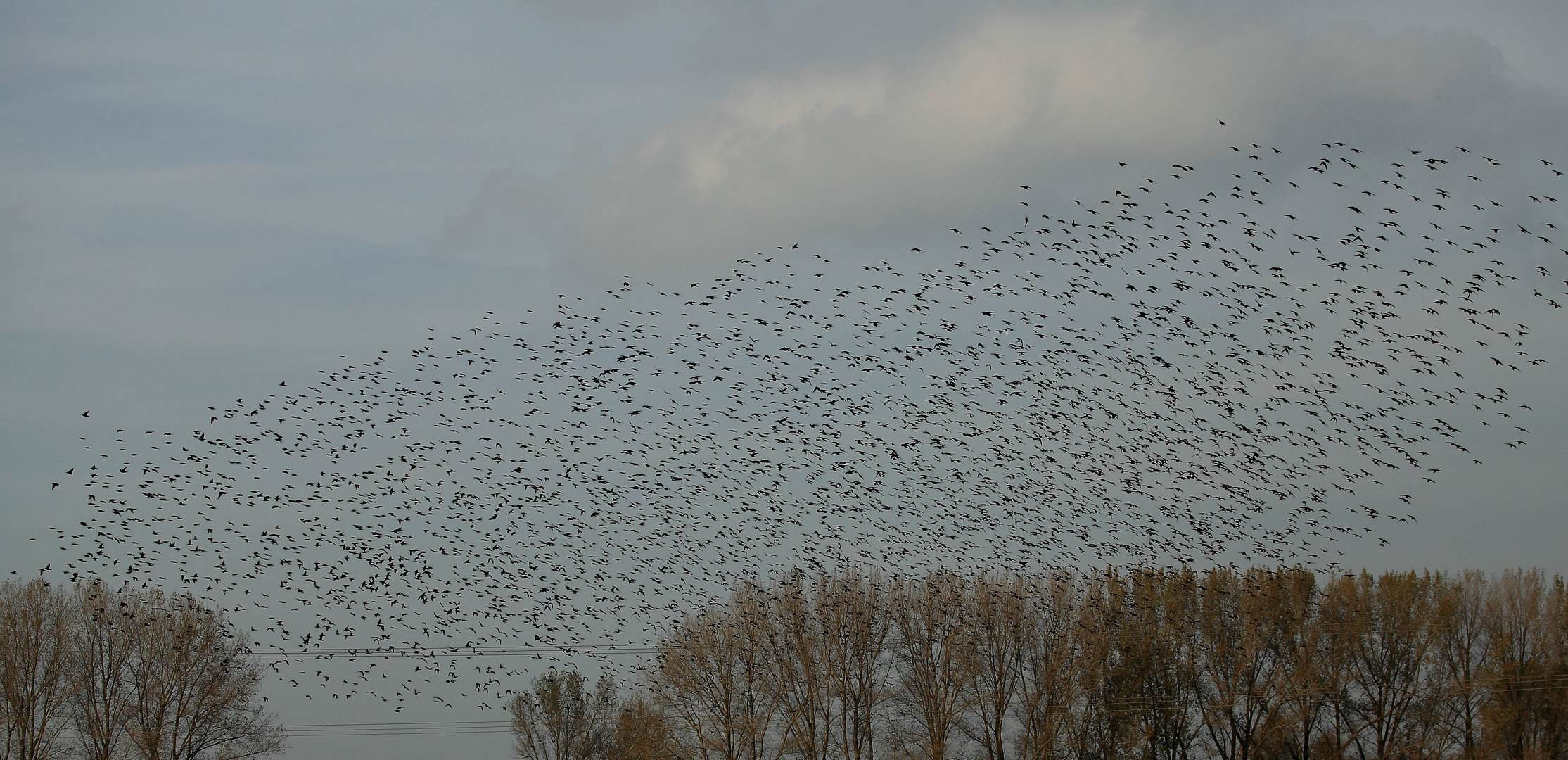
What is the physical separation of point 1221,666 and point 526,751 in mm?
37326

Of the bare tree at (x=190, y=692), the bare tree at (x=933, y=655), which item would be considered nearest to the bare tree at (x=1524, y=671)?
the bare tree at (x=933, y=655)

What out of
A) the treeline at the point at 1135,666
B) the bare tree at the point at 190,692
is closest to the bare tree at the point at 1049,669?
the treeline at the point at 1135,666

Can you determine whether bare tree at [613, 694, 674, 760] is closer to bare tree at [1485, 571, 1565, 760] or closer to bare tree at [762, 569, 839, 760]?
bare tree at [762, 569, 839, 760]

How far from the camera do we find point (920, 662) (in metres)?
53.6

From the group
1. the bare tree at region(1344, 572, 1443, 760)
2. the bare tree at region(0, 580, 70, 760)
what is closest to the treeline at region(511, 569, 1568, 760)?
the bare tree at region(1344, 572, 1443, 760)

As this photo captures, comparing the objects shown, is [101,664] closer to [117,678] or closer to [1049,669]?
[117,678]

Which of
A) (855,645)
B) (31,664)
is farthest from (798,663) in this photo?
(31,664)

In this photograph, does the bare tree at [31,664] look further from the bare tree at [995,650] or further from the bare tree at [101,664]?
the bare tree at [995,650]

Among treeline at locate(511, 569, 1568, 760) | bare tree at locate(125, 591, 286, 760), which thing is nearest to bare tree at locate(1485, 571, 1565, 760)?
treeline at locate(511, 569, 1568, 760)

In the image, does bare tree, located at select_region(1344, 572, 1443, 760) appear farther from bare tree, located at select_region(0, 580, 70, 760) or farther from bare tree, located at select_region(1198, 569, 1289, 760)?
bare tree, located at select_region(0, 580, 70, 760)

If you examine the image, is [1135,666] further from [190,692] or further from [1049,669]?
[190,692]

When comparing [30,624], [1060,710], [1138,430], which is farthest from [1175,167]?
[30,624]

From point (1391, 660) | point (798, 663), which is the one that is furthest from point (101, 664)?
point (1391, 660)

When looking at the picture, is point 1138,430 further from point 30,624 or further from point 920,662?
point 30,624
